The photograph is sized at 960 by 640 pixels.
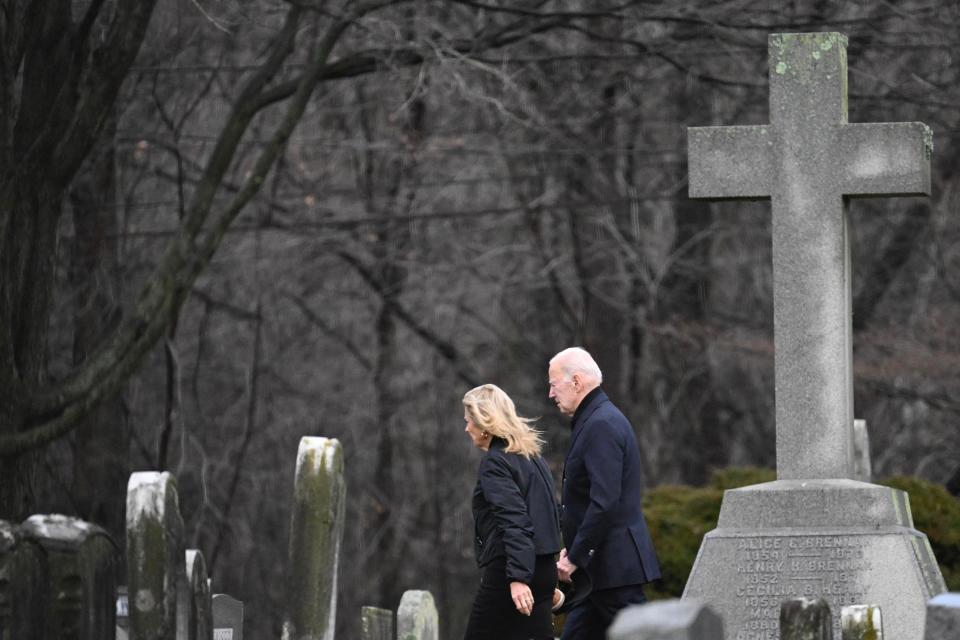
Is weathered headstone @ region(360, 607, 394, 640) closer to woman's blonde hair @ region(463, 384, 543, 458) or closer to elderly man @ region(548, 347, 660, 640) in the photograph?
elderly man @ region(548, 347, 660, 640)

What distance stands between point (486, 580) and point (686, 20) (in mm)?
6818

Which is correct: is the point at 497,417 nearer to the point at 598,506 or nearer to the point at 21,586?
the point at 598,506

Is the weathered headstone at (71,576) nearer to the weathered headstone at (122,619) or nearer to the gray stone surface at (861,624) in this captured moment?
the weathered headstone at (122,619)

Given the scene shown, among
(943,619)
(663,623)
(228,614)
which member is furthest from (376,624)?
(663,623)

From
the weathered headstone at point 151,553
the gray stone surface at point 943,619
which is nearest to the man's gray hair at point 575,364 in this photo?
the weathered headstone at point 151,553

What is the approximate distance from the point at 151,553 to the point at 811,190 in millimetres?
4771

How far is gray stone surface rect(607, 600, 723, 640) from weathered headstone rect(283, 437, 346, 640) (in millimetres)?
2237

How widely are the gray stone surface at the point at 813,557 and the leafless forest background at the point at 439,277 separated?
20.6 ft

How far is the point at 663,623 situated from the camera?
492 cm

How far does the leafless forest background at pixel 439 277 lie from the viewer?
19.0m

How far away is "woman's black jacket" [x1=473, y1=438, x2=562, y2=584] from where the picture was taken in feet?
27.1

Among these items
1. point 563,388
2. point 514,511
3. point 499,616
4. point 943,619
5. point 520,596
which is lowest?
point 499,616

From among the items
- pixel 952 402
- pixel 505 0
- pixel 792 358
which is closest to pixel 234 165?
pixel 505 0

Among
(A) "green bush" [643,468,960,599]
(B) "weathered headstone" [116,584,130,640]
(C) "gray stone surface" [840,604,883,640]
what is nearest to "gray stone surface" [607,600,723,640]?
(C) "gray stone surface" [840,604,883,640]
